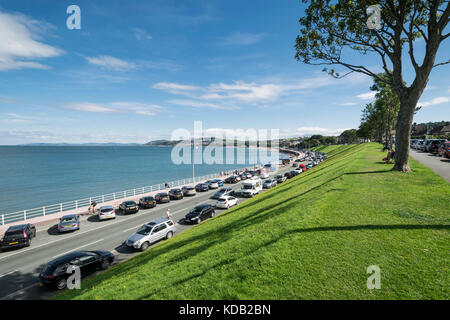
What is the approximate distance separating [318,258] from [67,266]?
37.4 feet

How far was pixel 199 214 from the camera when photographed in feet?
62.4

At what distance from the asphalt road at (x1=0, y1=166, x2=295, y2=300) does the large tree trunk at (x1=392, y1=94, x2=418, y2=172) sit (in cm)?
1668

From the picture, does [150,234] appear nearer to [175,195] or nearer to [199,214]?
[199,214]

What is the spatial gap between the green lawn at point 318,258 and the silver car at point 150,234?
3615mm

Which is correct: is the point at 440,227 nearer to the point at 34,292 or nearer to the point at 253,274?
the point at 253,274

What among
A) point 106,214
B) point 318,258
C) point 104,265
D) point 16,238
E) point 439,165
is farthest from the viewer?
point 106,214

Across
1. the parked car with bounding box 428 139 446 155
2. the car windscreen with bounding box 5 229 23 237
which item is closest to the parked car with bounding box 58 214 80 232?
the car windscreen with bounding box 5 229 23 237

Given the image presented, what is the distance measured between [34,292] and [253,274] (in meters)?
11.0

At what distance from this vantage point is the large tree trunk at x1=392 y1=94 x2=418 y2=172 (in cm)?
1433

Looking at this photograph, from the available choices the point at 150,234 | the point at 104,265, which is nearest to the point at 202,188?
the point at 150,234

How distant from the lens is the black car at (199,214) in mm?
18672

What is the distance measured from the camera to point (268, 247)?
24.6 ft
